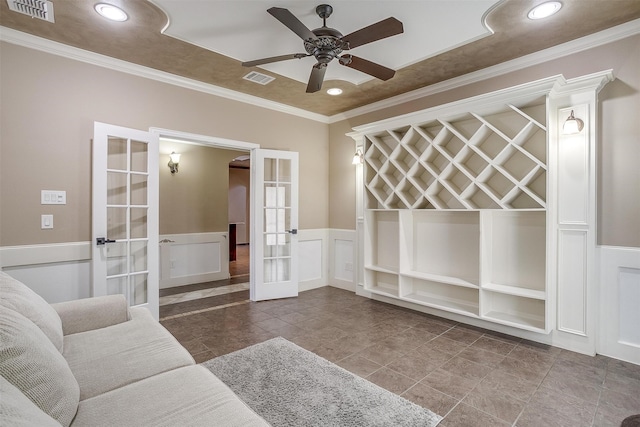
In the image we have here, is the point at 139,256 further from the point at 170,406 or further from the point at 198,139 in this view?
the point at 170,406

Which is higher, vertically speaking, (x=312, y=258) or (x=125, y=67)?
(x=125, y=67)

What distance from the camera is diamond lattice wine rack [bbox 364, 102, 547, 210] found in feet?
10.1

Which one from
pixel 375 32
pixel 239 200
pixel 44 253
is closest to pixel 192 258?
pixel 44 253

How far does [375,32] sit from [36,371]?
260 cm

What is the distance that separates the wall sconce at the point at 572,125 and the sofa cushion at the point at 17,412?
3.69 metres

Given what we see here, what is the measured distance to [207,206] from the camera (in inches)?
223

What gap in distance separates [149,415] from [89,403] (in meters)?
0.32

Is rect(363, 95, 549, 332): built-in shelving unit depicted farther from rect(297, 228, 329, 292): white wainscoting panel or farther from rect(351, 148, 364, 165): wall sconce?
rect(297, 228, 329, 292): white wainscoting panel

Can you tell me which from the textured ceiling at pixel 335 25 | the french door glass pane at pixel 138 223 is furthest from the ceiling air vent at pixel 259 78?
the french door glass pane at pixel 138 223

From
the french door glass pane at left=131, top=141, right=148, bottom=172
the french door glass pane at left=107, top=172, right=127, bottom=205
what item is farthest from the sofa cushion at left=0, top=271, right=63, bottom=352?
the french door glass pane at left=131, top=141, right=148, bottom=172

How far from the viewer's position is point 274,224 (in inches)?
181

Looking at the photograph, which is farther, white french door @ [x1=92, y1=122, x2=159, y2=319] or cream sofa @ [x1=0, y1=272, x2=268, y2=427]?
white french door @ [x1=92, y1=122, x2=159, y2=319]

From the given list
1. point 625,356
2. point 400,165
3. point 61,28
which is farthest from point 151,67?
point 625,356

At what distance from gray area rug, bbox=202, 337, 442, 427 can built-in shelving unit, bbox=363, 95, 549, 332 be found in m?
1.63
